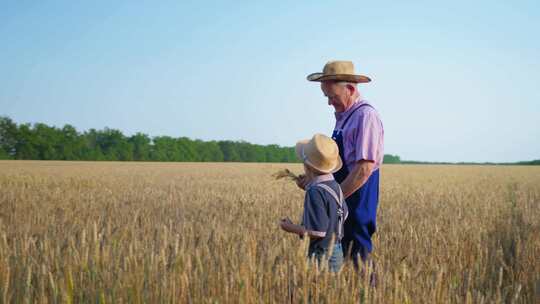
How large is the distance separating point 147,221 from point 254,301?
14.3 feet

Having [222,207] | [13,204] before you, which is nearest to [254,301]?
[222,207]

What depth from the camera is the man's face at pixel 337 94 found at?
11.3 ft

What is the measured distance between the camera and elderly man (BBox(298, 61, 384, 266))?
10.7 ft

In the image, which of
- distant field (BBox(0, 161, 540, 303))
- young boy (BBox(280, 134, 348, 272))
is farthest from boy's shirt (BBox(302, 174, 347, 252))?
distant field (BBox(0, 161, 540, 303))

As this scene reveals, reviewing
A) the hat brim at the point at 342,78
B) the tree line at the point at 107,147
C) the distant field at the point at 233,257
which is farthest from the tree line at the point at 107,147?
the hat brim at the point at 342,78

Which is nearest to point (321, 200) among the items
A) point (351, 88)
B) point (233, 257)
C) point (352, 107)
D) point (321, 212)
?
point (321, 212)

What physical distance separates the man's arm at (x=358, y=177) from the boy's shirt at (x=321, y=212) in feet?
0.77

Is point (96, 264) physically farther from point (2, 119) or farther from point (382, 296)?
point (2, 119)

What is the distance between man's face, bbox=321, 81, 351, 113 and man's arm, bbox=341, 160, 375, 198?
1.58 ft

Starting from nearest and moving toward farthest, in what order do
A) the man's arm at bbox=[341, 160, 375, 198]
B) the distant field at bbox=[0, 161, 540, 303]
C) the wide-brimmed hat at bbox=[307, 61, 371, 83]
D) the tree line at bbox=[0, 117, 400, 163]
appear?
the distant field at bbox=[0, 161, 540, 303] → the man's arm at bbox=[341, 160, 375, 198] → the wide-brimmed hat at bbox=[307, 61, 371, 83] → the tree line at bbox=[0, 117, 400, 163]

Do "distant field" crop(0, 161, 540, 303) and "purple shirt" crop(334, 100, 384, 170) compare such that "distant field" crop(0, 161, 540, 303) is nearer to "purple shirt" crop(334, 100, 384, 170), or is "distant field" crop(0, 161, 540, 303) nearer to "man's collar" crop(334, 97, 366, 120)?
"purple shirt" crop(334, 100, 384, 170)

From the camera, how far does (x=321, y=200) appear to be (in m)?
2.94

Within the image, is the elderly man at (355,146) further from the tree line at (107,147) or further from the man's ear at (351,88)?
the tree line at (107,147)

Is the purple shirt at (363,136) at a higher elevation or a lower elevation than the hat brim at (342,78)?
lower
